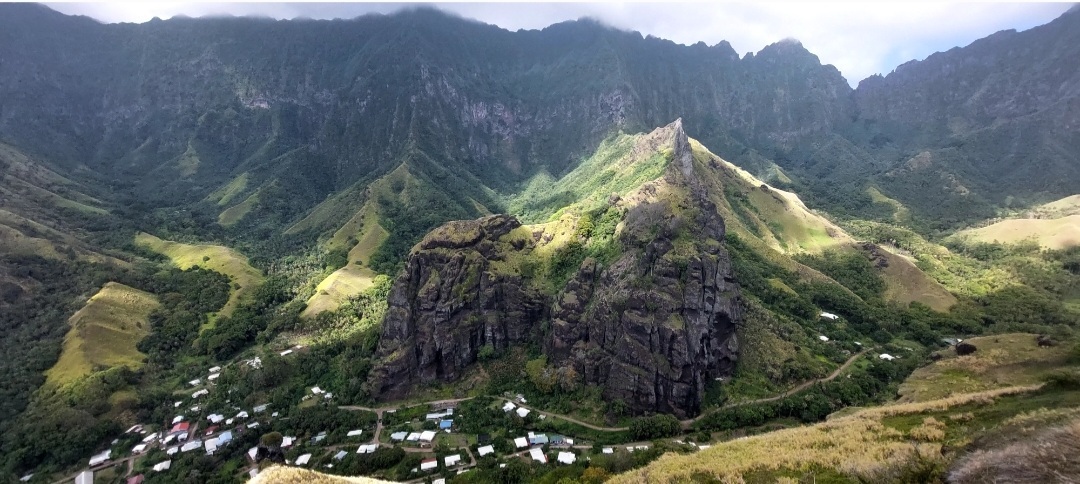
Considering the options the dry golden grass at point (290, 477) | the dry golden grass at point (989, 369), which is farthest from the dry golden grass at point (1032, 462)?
the dry golden grass at point (989, 369)

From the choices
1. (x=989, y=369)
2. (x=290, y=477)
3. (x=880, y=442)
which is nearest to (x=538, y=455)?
(x=290, y=477)

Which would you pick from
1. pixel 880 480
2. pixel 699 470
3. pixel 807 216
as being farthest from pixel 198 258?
pixel 807 216

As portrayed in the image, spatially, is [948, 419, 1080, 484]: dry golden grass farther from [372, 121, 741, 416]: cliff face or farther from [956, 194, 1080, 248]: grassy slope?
[956, 194, 1080, 248]: grassy slope

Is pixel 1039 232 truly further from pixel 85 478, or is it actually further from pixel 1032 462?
pixel 85 478

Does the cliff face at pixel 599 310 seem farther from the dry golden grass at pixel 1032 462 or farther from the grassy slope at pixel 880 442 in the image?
the dry golden grass at pixel 1032 462

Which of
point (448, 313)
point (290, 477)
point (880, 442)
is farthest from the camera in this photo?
point (448, 313)
